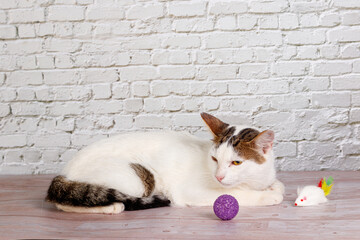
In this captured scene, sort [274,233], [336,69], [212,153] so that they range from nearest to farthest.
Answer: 1. [274,233]
2. [212,153]
3. [336,69]

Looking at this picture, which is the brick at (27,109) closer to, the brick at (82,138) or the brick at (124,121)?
the brick at (82,138)

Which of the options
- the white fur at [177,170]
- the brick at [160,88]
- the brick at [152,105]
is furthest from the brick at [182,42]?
the white fur at [177,170]

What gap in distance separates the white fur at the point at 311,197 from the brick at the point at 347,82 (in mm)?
961

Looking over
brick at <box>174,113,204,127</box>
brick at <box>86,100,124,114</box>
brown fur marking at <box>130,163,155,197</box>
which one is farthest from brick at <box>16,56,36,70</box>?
brown fur marking at <box>130,163,155,197</box>

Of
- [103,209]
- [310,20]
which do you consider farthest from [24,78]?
[310,20]

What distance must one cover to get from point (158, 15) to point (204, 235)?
1585mm

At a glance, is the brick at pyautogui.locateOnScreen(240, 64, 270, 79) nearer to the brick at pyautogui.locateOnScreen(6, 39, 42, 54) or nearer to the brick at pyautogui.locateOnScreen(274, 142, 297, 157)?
the brick at pyautogui.locateOnScreen(274, 142, 297, 157)

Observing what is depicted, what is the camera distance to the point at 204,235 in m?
1.51

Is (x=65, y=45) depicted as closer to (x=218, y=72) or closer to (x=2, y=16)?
(x=2, y=16)

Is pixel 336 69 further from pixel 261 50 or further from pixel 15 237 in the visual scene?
pixel 15 237

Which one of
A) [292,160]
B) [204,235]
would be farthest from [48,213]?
[292,160]

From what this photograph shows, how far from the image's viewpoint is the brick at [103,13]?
2682 millimetres

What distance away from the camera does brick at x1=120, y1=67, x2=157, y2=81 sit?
106 inches

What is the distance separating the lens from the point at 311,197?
1.87 metres
